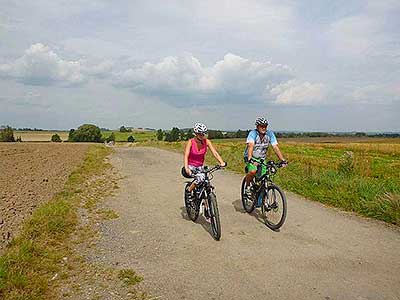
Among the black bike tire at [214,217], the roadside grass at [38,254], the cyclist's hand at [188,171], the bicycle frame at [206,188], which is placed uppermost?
the cyclist's hand at [188,171]

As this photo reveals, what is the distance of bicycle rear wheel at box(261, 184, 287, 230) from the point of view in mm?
A: 6613

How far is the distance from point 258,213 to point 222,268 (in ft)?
10.4

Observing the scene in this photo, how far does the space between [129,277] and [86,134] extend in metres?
86.2

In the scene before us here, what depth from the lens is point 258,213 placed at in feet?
25.9

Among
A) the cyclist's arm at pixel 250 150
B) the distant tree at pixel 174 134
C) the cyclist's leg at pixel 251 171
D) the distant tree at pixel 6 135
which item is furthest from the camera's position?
the distant tree at pixel 6 135

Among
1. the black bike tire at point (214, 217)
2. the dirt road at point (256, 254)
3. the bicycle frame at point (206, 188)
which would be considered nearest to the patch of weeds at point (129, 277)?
the dirt road at point (256, 254)

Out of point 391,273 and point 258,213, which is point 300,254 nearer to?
point 391,273

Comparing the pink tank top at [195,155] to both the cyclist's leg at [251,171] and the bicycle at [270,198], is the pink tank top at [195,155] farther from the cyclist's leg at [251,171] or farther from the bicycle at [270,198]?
the bicycle at [270,198]

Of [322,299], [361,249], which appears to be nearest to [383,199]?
[361,249]

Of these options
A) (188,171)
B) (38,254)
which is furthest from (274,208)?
(38,254)

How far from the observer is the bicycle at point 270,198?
6.67 m

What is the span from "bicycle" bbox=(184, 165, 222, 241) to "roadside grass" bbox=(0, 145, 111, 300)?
234 cm

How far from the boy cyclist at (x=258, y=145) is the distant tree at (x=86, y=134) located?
82.1m

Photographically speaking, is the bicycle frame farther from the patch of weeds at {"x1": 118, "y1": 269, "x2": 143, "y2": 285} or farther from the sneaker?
the patch of weeds at {"x1": 118, "y1": 269, "x2": 143, "y2": 285}
